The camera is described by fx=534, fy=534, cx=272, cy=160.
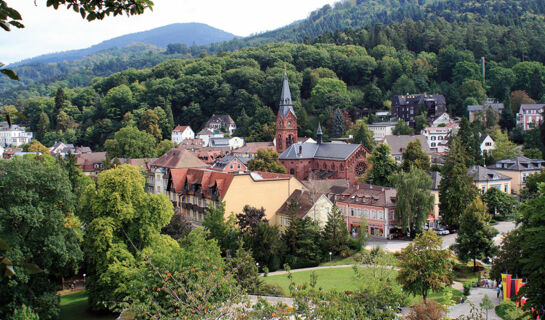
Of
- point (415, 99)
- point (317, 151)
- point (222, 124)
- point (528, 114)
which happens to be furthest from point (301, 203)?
point (222, 124)

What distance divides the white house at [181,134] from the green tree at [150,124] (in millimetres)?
3080

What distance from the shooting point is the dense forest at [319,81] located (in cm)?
10169

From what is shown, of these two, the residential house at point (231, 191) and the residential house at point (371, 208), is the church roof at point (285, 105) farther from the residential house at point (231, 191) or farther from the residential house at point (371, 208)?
the residential house at point (231, 191)

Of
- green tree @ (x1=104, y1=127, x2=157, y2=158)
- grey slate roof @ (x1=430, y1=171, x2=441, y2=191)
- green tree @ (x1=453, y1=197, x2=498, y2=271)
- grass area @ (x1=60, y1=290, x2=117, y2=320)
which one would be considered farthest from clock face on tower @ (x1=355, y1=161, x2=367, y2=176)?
grass area @ (x1=60, y1=290, x2=117, y2=320)

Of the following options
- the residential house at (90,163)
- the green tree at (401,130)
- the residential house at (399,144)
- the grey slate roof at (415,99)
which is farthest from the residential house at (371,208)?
the grey slate roof at (415,99)

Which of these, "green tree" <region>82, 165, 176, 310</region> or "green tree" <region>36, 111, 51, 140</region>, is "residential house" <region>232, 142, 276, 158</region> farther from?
"green tree" <region>36, 111, 51, 140</region>

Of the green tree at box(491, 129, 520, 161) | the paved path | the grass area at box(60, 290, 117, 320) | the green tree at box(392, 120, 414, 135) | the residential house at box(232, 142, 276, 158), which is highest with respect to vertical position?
the green tree at box(392, 120, 414, 135)

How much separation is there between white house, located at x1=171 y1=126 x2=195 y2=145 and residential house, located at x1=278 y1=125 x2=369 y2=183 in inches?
1548

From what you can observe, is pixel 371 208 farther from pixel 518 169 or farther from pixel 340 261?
pixel 518 169

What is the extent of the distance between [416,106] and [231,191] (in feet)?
202

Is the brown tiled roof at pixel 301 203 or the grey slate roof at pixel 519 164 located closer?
the brown tiled roof at pixel 301 203

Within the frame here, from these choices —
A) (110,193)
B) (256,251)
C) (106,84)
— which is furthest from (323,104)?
(110,193)

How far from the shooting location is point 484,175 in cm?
5478

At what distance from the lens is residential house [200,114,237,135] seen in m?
104
